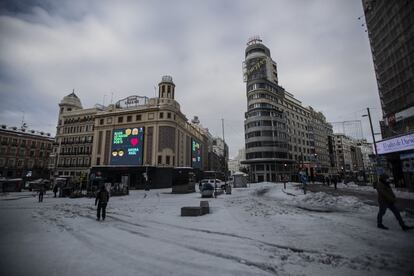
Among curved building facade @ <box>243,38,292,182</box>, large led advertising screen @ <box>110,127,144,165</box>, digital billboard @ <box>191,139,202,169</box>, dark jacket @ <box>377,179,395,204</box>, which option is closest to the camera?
dark jacket @ <box>377,179,395,204</box>

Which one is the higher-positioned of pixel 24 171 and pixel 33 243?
pixel 24 171

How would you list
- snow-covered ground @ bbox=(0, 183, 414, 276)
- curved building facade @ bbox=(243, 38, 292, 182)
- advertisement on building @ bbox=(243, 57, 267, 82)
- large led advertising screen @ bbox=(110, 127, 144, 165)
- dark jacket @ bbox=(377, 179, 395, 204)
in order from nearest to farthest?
snow-covered ground @ bbox=(0, 183, 414, 276), dark jacket @ bbox=(377, 179, 395, 204), large led advertising screen @ bbox=(110, 127, 144, 165), curved building facade @ bbox=(243, 38, 292, 182), advertisement on building @ bbox=(243, 57, 267, 82)

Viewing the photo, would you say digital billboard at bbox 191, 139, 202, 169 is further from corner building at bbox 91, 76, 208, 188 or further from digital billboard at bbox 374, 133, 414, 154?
digital billboard at bbox 374, 133, 414, 154

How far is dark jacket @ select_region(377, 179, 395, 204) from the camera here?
7.11 meters

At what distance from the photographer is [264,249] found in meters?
5.55

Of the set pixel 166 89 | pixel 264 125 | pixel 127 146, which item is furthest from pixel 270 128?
pixel 127 146

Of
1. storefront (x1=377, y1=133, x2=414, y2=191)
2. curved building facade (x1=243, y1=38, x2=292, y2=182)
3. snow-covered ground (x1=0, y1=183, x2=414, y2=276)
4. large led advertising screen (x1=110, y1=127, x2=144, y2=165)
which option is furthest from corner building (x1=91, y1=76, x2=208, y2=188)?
storefront (x1=377, y1=133, x2=414, y2=191)

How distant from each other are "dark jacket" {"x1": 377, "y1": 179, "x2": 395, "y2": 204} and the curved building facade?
184 ft

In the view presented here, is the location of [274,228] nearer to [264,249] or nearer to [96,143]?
[264,249]

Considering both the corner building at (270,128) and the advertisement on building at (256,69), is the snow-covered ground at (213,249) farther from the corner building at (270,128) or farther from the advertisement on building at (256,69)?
the advertisement on building at (256,69)

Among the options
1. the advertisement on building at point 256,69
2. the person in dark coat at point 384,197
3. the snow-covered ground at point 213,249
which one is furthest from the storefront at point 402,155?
the advertisement on building at point 256,69

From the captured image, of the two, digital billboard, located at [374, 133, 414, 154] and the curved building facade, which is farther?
the curved building facade

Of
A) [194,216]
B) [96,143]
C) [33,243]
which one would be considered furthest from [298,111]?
[33,243]

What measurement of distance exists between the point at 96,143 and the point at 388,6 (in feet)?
186
